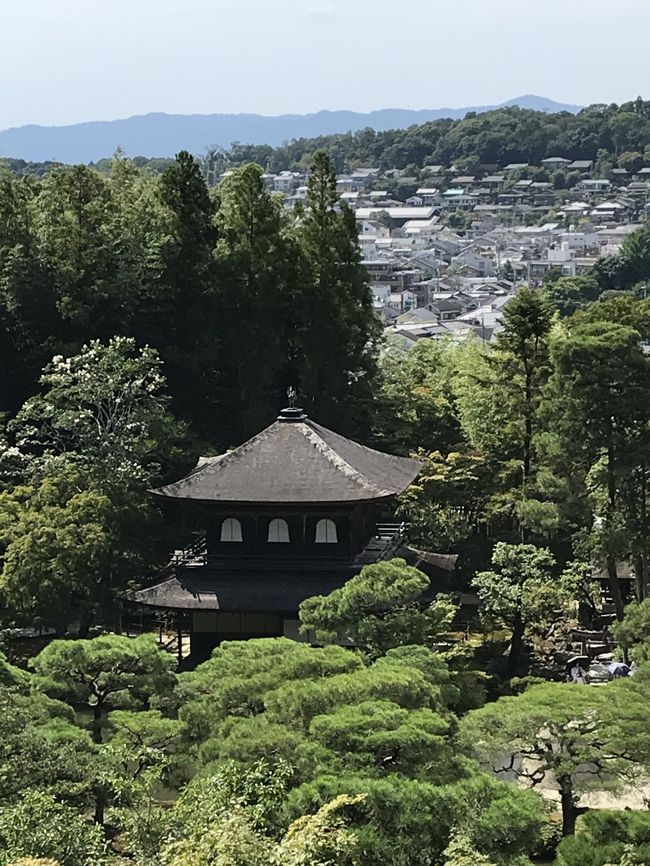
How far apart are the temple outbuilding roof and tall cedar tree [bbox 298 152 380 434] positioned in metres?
7.62

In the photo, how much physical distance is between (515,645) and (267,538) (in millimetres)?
5119

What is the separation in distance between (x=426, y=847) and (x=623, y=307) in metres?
15.5

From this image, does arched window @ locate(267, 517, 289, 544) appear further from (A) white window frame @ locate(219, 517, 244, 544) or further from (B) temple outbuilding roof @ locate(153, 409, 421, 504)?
(B) temple outbuilding roof @ locate(153, 409, 421, 504)

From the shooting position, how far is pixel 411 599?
62.3 feet

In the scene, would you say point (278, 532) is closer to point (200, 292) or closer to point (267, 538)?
point (267, 538)

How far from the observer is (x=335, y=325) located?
107 ft

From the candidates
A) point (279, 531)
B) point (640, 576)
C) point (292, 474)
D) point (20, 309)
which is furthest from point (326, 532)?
point (20, 309)

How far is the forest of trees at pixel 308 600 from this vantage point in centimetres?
1342

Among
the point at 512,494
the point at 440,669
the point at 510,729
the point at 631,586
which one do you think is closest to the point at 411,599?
the point at 440,669

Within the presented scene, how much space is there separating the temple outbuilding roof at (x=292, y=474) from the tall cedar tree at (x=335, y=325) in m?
7.62

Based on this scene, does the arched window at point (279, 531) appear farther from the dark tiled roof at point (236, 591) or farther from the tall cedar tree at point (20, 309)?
the tall cedar tree at point (20, 309)

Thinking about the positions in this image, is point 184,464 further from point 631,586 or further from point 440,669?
point 440,669

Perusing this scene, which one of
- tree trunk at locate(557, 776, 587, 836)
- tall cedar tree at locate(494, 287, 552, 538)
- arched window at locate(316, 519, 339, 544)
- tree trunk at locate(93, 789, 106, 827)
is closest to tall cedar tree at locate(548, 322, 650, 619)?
tall cedar tree at locate(494, 287, 552, 538)

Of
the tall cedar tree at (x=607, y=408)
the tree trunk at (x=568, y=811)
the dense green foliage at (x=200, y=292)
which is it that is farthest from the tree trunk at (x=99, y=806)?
the dense green foliage at (x=200, y=292)
